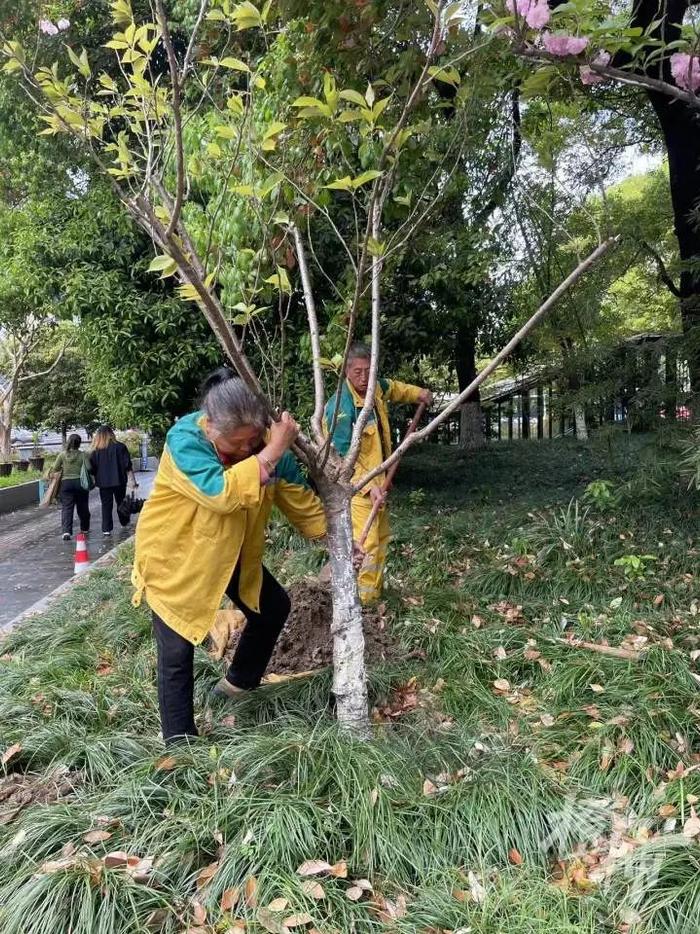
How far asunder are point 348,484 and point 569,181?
7782 millimetres

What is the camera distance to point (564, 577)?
4.47 metres

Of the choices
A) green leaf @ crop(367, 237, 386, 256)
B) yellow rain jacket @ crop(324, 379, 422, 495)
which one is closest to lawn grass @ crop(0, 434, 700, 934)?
yellow rain jacket @ crop(324, 379, 422, 495)

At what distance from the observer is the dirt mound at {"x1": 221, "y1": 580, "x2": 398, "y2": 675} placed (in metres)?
3.69

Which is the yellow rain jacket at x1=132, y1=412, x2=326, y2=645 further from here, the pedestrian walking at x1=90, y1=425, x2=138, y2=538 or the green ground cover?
the green ground cover

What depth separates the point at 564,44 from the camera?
297cm

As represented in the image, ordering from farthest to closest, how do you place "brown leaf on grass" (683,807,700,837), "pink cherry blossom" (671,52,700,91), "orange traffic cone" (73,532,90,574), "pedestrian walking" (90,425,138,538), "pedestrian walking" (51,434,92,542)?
"pedestrian walking" (90,425,138,538)
"pedestrian walking" (51,434,92,542)
"orange traffic cone" (73,532,90,574)
"pink cherry blossom" (671,52,700,91)
"brown leaf on grass" (683,807,700,837)

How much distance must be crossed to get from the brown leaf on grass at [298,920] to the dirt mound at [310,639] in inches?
67.3

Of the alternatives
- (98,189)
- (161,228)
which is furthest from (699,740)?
(98,189)

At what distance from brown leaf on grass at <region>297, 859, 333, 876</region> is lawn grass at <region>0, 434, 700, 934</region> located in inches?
1.2

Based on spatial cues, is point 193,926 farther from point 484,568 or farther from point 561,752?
point 484,568

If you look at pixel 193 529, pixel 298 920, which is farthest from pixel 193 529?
pixel 298 920

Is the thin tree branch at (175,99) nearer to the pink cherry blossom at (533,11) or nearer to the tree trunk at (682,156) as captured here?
the pink cherry blossom at (533,11)

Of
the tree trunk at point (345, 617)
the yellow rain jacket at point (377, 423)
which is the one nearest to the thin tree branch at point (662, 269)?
the yellow rain jacket at point (377, 423)

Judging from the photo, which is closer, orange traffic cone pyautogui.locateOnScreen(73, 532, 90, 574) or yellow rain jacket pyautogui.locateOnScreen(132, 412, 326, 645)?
yellow rain jacket pyautogui.locateOnScreen(132, 412, 326, 645)
